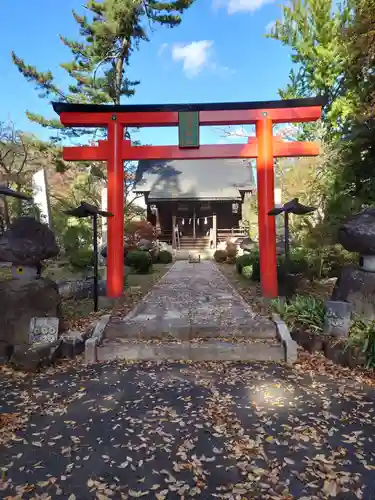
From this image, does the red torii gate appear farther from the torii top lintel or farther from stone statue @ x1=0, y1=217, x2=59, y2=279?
stone statue @ x1=0, y1=217, x2=59, y2=279

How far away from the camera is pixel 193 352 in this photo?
5352 mm

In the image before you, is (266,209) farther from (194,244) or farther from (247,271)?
(194,244)

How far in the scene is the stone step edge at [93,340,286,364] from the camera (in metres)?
5.31

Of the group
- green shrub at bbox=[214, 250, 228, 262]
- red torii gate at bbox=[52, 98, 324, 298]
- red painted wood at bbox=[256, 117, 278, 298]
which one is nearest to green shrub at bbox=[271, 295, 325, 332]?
red painted wood at bbox=[256, 117, 278, 298]

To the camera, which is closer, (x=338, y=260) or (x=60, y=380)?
(x=60, y=380)

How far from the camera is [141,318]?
260 inches

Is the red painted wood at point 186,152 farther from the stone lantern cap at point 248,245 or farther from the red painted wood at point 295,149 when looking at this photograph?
the stone lantern cap at point 248,245

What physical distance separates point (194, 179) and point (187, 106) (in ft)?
53.8

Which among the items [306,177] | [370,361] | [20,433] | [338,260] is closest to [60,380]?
[20,433]

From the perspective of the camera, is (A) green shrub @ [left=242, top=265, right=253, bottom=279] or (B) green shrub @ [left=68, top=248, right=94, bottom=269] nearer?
(A) green shrub @ [left=242, top=265, right=253, bottom=279]

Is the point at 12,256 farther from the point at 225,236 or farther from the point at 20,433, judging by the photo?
the point at 225,236

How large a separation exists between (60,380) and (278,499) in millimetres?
3210

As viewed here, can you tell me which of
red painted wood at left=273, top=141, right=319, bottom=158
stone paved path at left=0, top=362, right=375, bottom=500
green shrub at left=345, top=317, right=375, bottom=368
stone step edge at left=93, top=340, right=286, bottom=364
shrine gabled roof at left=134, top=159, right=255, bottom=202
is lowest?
stone paved path at left=0, top=362, right=375, bottom=500

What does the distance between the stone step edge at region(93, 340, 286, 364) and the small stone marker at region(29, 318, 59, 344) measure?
Result: 2.20ft
